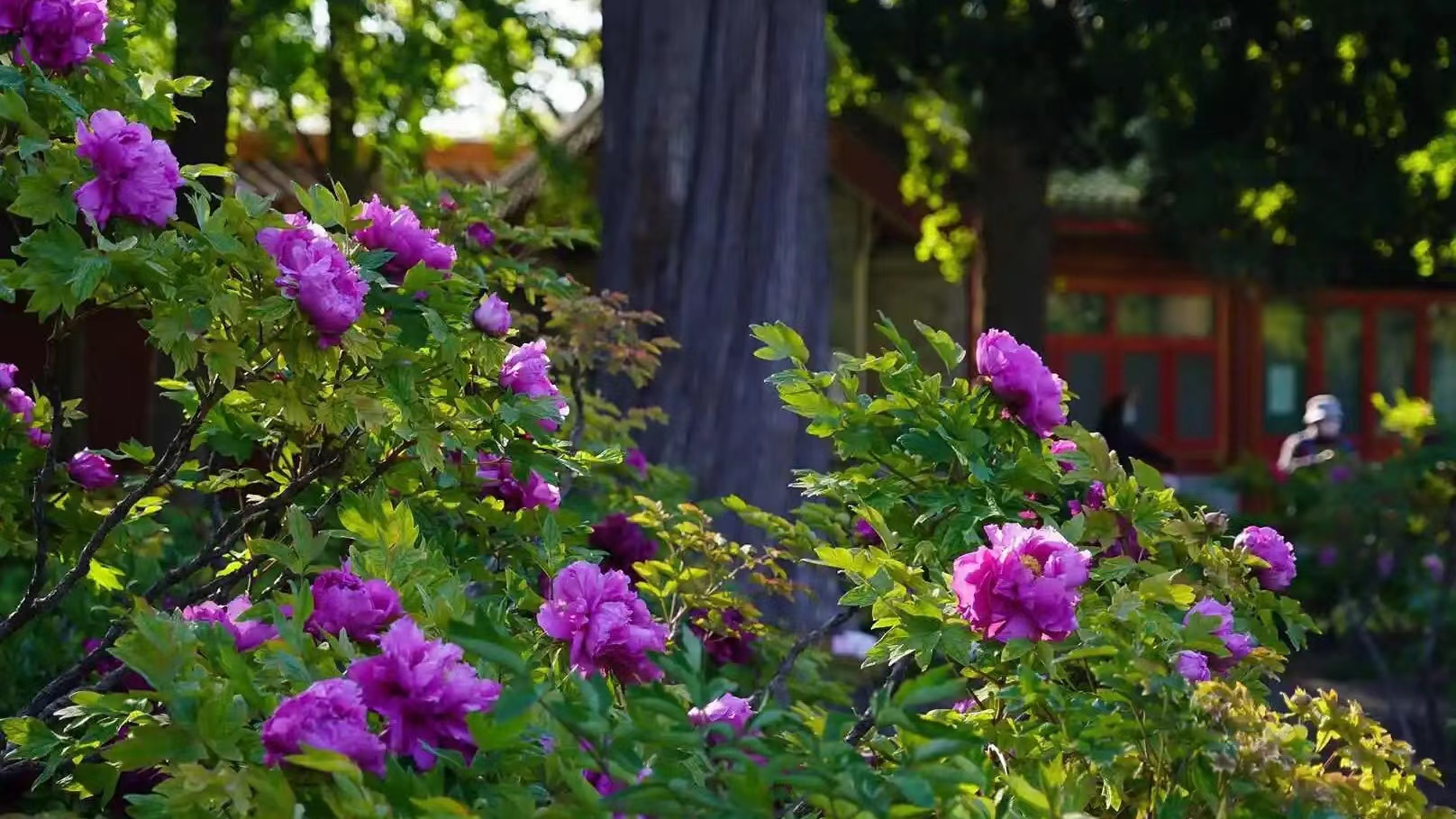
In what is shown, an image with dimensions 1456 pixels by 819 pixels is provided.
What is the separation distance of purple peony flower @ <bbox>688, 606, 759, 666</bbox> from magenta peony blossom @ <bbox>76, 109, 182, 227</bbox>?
146 centimetres

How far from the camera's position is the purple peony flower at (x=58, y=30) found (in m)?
2.99

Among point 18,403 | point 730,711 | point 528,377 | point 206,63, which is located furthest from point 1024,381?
point 206,63

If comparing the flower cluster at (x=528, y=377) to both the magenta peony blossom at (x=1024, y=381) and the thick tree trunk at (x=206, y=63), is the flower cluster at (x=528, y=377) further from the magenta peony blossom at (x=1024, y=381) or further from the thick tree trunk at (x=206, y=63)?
the thick tree trunk at (x=206, y=63)

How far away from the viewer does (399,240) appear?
3.03m

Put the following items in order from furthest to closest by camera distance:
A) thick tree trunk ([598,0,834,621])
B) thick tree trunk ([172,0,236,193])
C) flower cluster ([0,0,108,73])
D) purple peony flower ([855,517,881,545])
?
thick tree trunk ([172,0,236,193]) < thick tree trunk ([598,0,834,621]) < purple peony flower ([855,517,881,545]) < flower cluster ([0,0,108,73])

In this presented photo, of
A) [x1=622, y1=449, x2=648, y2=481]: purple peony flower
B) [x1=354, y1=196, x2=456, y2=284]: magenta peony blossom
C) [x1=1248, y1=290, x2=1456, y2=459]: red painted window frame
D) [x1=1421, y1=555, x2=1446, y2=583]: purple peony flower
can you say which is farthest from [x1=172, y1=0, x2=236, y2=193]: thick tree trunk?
[x1=1248, y1=290, x2=1456, y2=459]: red painted window frame

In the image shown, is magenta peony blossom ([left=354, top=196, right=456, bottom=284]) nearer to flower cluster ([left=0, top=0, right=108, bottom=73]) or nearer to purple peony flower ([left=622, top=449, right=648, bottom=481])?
flower cluster ([left=0, top=0, right=108, bottom=73])

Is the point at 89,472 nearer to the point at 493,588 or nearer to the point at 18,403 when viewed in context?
the point at 18,403

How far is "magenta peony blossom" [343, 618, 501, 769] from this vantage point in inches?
80.8

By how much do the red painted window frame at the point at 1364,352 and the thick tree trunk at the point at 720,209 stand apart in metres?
19.0

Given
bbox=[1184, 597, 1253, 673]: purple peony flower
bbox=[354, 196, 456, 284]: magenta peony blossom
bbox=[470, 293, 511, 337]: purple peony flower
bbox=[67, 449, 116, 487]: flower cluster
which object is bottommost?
bbox=[1184, 597, 1253, 673]: purple peony flower

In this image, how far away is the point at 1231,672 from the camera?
116 inches

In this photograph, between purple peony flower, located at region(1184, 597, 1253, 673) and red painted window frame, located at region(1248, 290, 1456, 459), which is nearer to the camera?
purple peony flower, located at region(1184, 597, 1253, 673)

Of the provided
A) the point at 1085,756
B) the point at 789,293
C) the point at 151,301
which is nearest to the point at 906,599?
the point at 1085,756
